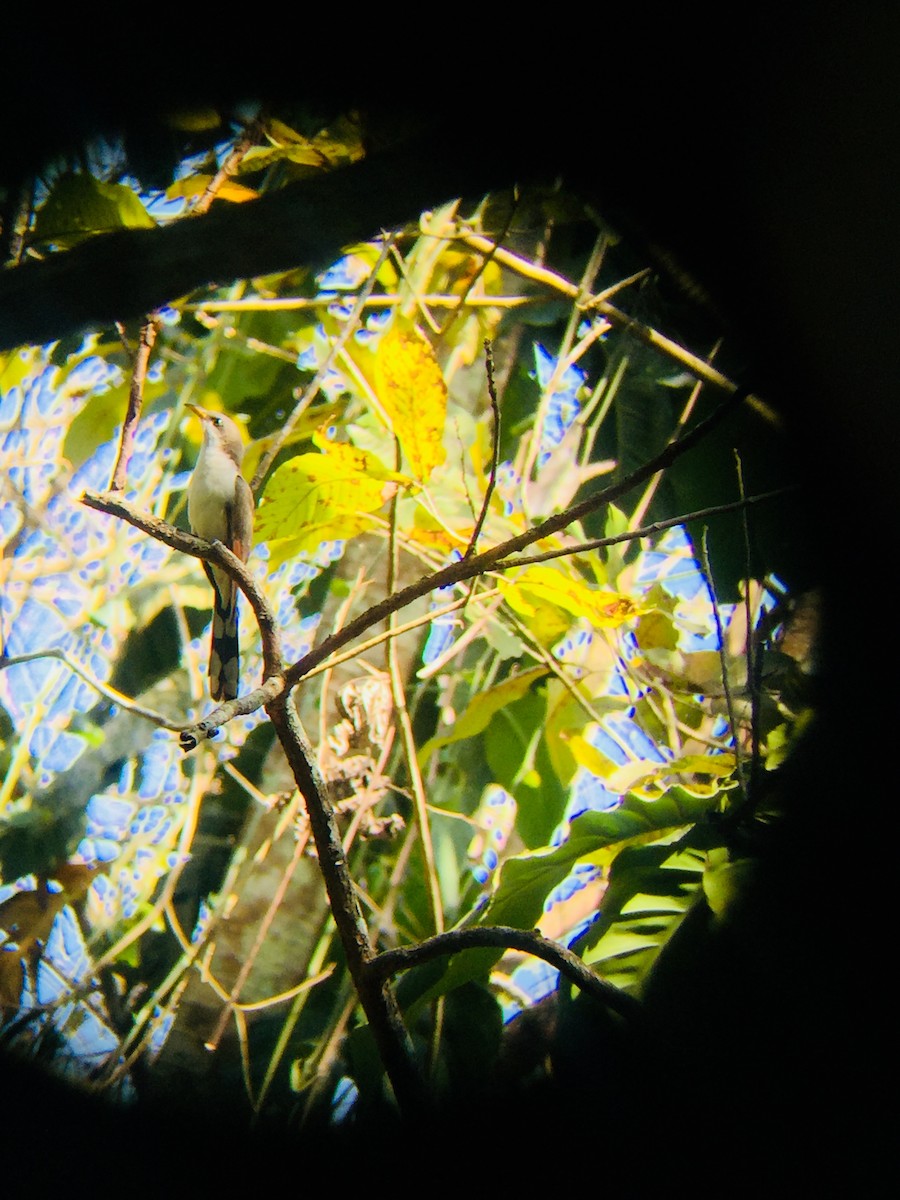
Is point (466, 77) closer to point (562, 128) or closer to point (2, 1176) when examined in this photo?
point (562, 128)

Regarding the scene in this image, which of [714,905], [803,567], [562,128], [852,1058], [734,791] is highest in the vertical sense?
[562,128]

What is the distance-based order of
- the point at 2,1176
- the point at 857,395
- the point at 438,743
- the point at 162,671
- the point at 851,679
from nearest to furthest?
the point at 2,1176 → the point at 857,395 → the point at 851,679 → the point at 438,743 → the point at 162,671

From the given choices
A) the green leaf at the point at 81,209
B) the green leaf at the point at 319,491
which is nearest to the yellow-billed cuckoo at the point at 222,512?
the green leaf at the point at 319,491

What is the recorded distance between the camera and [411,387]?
1.08 m

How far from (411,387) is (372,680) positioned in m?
0.87

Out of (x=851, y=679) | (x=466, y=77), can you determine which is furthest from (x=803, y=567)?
(x=466, y=77)

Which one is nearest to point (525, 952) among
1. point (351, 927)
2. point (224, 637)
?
point (351, 927)

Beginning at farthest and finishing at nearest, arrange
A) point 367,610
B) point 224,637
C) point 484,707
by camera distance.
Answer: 1. point 224,637
2. point 484,707
3. point 367,610

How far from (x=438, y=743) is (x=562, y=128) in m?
0.98

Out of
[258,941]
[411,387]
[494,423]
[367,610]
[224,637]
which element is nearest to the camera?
[494,423]

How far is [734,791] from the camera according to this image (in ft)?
4.09

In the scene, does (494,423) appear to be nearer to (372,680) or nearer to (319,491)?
(319,491)

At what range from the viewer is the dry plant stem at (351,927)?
0.99 metres

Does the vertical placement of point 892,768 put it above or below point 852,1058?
above
